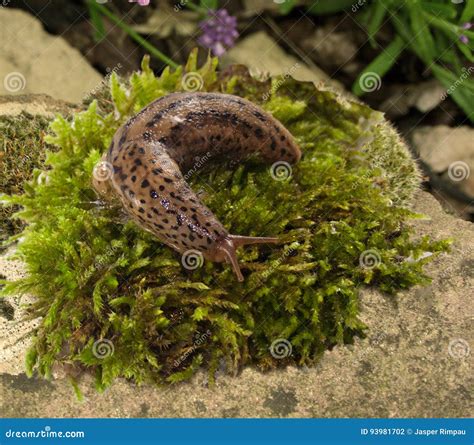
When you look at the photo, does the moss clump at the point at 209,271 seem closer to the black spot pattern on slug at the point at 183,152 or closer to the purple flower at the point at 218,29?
the black spot pattern on slug at the point at 183,152

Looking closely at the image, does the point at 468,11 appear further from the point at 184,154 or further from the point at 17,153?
the point at 17,153

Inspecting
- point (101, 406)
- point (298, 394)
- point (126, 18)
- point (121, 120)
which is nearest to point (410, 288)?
point (298, 394)

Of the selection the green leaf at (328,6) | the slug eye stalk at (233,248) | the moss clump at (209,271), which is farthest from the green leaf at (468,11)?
the slug eye stalk at (233,248)

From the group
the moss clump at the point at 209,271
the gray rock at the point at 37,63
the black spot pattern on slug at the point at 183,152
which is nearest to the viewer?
the black spot pattern on slug at the point at 183,152

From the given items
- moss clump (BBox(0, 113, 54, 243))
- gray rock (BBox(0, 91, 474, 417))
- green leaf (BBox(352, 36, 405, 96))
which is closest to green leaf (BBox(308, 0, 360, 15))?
green leaf (BBox(352, 36, 405, 96))

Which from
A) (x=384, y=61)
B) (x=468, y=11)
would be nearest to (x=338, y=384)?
(x=384, y=61)

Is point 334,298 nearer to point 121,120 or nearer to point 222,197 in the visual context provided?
point 222,197
